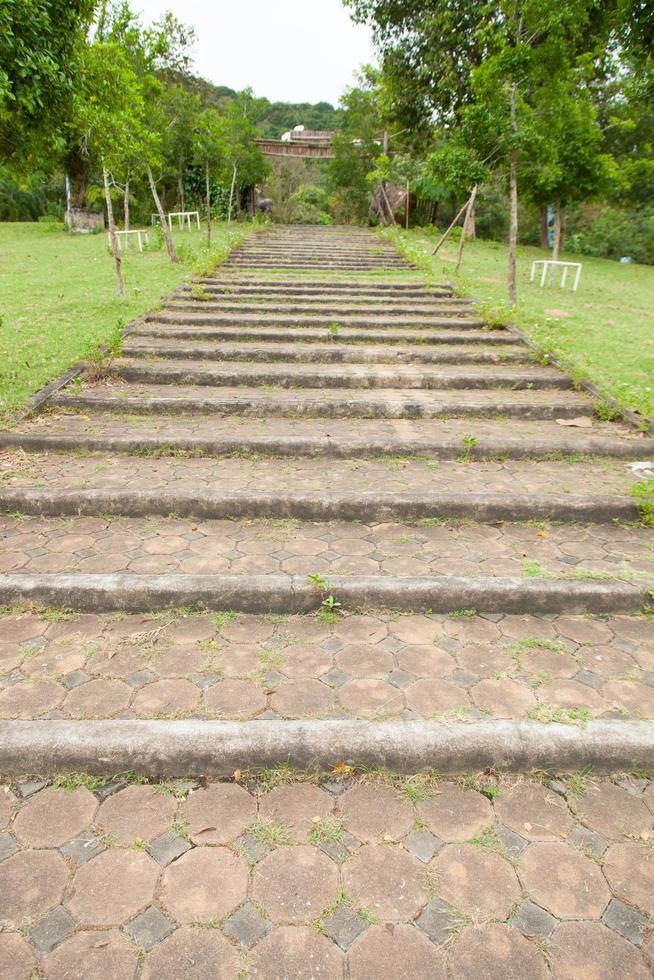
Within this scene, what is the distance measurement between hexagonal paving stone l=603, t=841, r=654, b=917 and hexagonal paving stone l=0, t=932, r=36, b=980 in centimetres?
178

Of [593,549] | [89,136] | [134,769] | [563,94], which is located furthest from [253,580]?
[563,94]

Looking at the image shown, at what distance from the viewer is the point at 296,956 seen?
174cm

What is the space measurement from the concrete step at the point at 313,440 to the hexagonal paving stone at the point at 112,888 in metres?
3.38

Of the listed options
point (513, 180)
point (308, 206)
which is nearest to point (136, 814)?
point (513, 180)

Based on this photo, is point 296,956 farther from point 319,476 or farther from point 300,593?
point 319,476

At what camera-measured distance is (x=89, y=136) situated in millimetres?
7980

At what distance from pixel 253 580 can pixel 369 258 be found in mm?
13748

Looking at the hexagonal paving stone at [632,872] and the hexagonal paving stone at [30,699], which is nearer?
the hexagonal paving stone at [632,872]

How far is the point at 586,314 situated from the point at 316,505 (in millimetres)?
8890

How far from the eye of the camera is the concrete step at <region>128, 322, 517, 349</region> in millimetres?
7910

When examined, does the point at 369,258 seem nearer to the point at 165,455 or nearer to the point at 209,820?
the point at 165,455

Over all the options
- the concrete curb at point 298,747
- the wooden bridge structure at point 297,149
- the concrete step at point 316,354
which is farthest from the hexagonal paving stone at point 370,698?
the wooden bridge structure at point 297,149

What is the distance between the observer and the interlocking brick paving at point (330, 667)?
8.43 ft

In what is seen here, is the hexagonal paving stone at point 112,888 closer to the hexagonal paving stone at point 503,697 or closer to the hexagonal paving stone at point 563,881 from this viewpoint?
the hexagonal paving stone at point 563,881
